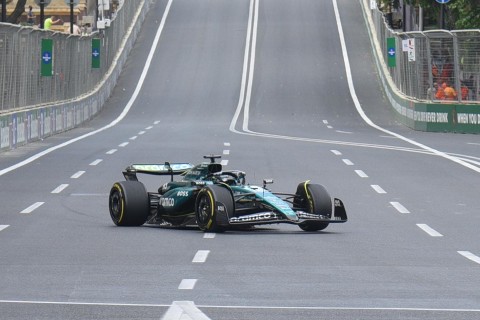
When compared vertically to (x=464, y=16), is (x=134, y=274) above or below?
below

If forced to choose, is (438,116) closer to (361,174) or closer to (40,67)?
(40,67)

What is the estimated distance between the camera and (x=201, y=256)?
47.2 feet

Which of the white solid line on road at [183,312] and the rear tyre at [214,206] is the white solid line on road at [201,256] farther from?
the white solid line on road at [183,312]

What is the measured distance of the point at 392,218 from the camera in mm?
18641

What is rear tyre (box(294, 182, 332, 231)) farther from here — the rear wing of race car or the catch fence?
the catch fence

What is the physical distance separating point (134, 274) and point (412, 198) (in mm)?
9365

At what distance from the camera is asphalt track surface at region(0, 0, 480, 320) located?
1087 centimetres

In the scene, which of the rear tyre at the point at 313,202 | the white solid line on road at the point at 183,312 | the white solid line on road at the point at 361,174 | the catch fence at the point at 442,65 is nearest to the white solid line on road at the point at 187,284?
the white solid line on road at the point at 183,312

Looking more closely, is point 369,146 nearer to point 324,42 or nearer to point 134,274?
point 134,274

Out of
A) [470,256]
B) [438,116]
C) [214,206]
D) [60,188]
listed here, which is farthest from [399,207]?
[438,116]

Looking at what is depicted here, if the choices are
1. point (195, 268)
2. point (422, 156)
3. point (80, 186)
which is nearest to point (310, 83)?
point (422, 156)

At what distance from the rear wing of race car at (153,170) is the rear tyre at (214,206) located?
169cm

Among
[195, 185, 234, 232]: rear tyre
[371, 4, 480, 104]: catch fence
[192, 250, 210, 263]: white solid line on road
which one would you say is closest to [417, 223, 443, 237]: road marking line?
[195, 185, 234, 232]: rear tyre

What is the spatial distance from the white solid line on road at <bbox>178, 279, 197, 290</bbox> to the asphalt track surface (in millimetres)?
18
